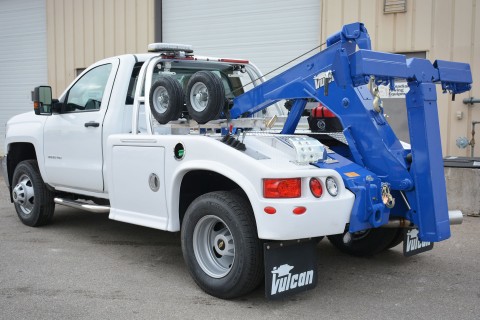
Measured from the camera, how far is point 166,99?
518 cm

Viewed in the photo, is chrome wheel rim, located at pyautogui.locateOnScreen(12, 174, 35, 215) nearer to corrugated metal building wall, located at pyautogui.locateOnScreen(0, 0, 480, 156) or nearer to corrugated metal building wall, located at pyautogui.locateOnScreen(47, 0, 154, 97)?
corrugated metal building wall, located at pyautogui.locateOnScreen(0, 0, 480, 156)

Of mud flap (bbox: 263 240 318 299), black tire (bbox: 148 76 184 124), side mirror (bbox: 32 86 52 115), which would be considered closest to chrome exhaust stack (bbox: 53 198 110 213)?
side mirror (bbox: 32 86 52 115)

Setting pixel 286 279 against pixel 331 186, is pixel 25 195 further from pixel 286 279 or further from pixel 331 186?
pixel 331 186

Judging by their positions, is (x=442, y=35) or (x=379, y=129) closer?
(x=379, y=129)

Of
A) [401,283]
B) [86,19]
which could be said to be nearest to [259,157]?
[401,283]

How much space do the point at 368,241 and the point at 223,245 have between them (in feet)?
6.15

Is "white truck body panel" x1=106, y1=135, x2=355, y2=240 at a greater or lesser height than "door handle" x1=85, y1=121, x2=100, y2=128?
lesser

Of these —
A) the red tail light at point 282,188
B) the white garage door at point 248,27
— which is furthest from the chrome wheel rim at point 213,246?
the white garage door at point 248,27

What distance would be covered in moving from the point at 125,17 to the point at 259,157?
10725 mm

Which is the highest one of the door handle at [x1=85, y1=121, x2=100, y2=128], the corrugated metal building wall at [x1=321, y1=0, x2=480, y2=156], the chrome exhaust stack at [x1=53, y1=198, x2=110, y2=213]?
the corrugated metal building wall at [x1=321, y1=0, x2=480, y2=156]

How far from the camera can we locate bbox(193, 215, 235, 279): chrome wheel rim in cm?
452

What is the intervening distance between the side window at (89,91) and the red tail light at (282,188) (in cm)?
285

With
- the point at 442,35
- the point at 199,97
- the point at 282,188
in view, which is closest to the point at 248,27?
the point at 442,35

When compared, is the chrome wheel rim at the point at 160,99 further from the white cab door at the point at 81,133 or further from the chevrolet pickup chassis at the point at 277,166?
the white cab door at the point at 81,133
